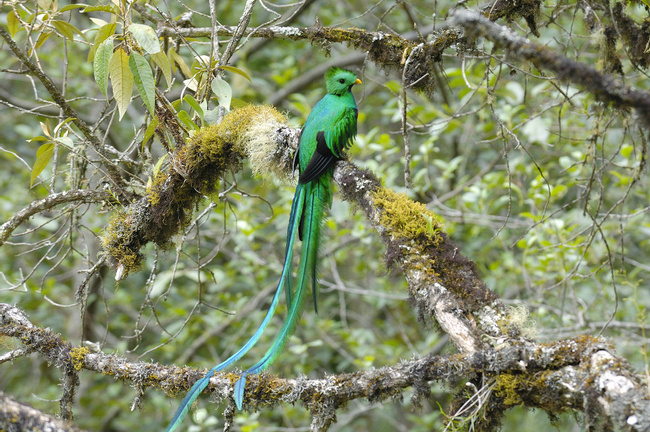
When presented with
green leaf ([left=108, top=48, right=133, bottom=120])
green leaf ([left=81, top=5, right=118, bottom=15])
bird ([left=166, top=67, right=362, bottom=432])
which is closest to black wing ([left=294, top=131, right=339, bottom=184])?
bird ([left=166, top=67, right=362, bottom=432])

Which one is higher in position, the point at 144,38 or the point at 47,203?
the point at 144,38

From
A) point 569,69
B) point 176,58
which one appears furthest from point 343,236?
point 569,69

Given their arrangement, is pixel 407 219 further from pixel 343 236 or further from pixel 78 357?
pixel 343 236

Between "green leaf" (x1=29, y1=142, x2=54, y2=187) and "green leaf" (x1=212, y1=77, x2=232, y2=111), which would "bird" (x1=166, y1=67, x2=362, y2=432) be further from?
"green leaf" (x1=29, y1=142, x2=54, y2=187)

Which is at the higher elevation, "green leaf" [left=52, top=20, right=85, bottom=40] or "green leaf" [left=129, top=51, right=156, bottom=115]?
"green leaf" [left=52, top=20, right=85, bottom=40]

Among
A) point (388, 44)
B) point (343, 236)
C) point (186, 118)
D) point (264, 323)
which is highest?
point (343, 236)

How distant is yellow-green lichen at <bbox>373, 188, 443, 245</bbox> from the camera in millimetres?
1683

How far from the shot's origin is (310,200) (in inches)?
86.4

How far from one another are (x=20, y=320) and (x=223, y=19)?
4.14 metres

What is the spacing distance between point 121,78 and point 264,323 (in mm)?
941

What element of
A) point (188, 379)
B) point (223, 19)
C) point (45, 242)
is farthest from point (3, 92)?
point (188, 379)

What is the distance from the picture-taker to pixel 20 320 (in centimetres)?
166

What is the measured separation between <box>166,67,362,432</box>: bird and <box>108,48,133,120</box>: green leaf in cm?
71

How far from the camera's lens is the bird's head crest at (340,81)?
2658mm
